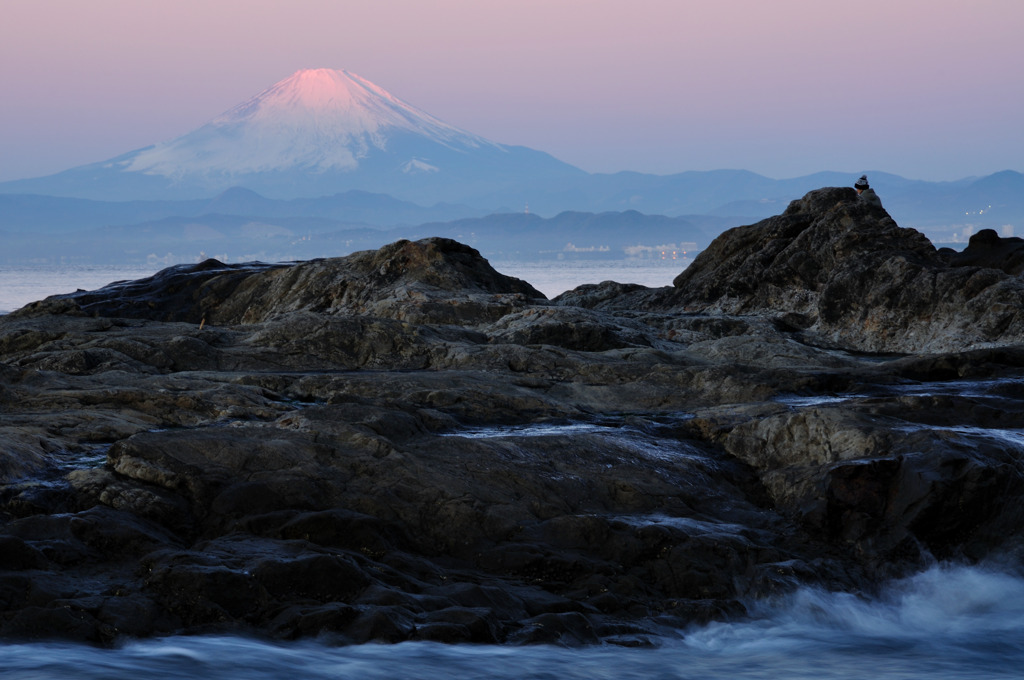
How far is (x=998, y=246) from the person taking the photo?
1928 cm

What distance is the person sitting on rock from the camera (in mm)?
20203

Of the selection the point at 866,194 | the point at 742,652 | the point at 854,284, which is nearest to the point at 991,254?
the point at 866,194

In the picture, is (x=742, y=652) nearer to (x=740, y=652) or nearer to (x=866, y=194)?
(x=740, y=652)

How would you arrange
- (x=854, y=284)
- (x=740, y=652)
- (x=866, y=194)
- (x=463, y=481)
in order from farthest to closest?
1. (x=866, y=194)
2. (x=854, y=284)
3. (x=463, y=481)
4. (x=740, y=652)

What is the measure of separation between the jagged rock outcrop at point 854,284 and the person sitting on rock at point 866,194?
0.25 m

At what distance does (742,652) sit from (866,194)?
51.4 ft

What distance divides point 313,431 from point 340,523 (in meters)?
1.38

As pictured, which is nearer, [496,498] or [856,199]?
[496,498]

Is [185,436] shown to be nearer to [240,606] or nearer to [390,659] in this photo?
[240,606]

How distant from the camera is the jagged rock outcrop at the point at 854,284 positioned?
16172 millimetres

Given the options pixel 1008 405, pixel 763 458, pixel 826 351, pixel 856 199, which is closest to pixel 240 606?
pixel 763 458

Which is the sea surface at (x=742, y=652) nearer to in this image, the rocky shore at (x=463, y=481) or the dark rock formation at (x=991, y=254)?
the rocky shore at (x=463, y=481)

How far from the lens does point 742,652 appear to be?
6.89 meters

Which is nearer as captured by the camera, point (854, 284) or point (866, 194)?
point (854, 284)
